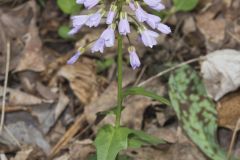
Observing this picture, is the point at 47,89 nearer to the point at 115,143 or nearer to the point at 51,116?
the point at 51,116

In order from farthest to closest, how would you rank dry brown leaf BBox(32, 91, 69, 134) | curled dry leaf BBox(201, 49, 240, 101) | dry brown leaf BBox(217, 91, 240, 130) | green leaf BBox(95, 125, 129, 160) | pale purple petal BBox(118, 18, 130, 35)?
dry brown leaf BBox(32, 91, 69, 134) → curled dry leaf BBox(201, 49, 240, 101) → dry brown leaf BBox(217, 91, 240, 130) → green leaf BBox(95, 125, 129, 160) → pale purple petal BBox(118, 18, 130, 35)

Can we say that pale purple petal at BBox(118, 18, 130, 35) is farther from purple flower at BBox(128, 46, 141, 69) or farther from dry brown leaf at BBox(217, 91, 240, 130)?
dry brown leaf at BBox(217, 91, 240, 130)

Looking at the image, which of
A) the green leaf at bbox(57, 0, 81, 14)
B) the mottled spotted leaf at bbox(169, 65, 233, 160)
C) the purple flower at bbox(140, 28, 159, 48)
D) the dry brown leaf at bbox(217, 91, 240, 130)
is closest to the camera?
the purple flower at bbox(140, 28, 159, 48)

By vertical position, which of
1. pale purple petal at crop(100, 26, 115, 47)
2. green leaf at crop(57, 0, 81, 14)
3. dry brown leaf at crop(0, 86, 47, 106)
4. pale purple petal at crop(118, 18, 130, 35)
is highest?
pale purple petal at crop(118, 18, 130, 35)

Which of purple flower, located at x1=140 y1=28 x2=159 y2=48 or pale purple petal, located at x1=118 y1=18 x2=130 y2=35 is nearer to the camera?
pale purple petal, located at x1=118 y1=18 x2=130 y2=35

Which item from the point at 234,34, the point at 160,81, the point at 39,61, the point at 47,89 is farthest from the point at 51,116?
the point at 234,34

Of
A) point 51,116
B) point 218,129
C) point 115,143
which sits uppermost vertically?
point 115,143

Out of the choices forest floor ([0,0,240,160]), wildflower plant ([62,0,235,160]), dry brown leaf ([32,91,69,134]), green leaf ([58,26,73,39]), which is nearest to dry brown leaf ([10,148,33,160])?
forest floor ([0,0,240,160])
